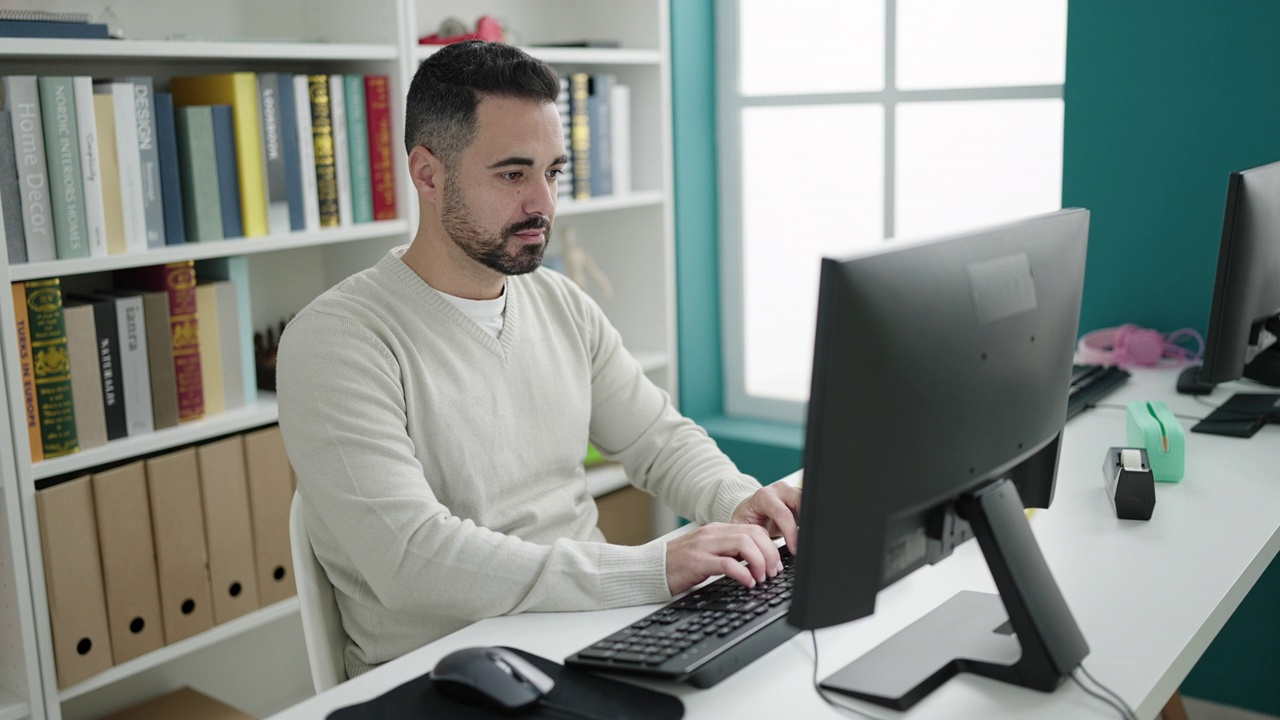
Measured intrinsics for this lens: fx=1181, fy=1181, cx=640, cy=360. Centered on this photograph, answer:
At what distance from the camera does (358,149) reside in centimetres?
241

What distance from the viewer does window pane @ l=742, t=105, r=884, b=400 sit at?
3.12 m

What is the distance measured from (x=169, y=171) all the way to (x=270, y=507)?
2.22 ft

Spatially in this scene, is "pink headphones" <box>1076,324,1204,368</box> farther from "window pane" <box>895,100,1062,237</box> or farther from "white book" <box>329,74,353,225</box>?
"white book" <box>329,74,353,225</box>

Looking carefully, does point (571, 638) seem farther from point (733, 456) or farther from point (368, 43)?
point (733, 456)

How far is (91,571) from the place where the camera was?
206 centimetres

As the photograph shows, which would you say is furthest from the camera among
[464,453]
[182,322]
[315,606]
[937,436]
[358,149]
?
[358,149]

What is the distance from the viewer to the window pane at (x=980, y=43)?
277cm

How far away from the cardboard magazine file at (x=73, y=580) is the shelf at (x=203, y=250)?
36 centimetres

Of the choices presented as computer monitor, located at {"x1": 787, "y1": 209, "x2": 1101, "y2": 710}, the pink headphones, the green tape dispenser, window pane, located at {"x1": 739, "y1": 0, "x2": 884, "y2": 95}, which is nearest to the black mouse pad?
computer monitor, located at {"x1": 787, "y1": 209, "x2": 1101, "y2": 710}

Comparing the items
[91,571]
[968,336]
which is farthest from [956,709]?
[91,571]

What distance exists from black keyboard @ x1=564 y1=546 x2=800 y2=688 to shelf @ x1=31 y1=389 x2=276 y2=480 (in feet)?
4.08

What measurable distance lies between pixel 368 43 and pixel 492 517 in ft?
4.22

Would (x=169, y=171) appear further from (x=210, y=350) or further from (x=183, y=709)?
(x=183, y=709)

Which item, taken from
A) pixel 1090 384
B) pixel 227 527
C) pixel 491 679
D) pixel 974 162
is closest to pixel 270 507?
pixel 227 527
